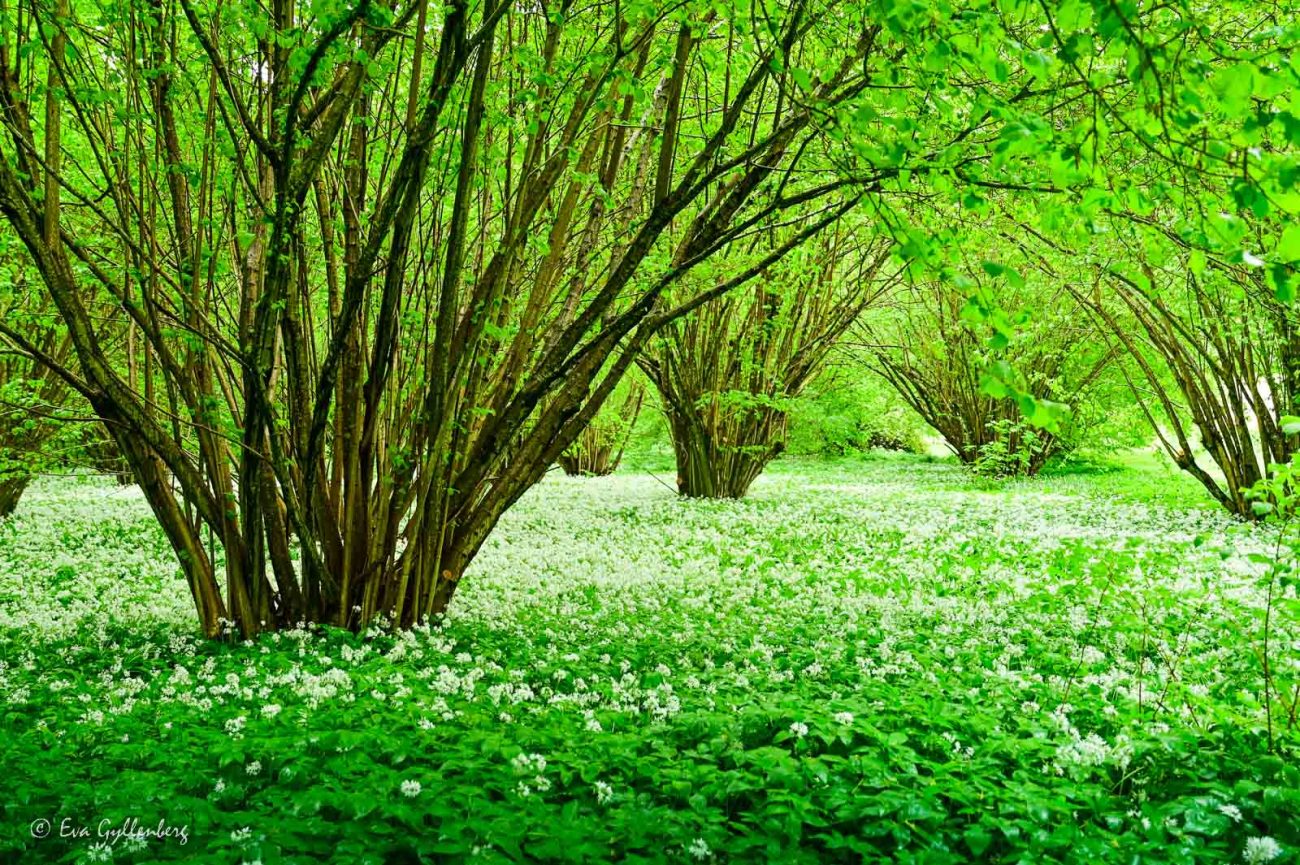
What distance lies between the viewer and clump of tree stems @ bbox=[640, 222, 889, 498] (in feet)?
58.6

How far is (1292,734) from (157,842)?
507 centimetres

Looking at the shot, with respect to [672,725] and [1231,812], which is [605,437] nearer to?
[672,725]

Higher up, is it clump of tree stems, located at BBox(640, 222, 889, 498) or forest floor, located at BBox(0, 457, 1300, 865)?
clump of tree stems, located at BBox(640, 222, 889, 498)

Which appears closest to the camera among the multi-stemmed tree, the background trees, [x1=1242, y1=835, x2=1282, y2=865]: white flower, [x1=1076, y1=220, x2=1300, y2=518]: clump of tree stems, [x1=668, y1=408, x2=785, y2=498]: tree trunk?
[x1=1242, y1=835, x2=1282, y2=865]: white flower

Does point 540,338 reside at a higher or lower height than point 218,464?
higher

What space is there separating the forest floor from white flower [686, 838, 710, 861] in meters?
0.01

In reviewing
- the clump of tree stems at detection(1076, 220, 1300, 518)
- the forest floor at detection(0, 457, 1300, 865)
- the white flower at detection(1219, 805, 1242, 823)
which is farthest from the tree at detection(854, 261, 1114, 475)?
the white flower at detection(1219, 805, 1242, 823)

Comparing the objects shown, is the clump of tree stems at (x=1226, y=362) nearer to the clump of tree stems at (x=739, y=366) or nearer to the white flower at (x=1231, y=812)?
the clump of tree stems at (x=739, y=366)

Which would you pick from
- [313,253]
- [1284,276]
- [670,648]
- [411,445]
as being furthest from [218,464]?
[1284,276]

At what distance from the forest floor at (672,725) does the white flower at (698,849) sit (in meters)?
0.01

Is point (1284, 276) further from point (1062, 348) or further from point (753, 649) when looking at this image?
point (1062, 348)

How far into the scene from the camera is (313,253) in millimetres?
8664

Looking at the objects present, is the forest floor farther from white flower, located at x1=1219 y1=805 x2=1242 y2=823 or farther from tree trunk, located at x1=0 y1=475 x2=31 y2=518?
tree trunk, located at x1=0 y1=475 x2=31 y2=518

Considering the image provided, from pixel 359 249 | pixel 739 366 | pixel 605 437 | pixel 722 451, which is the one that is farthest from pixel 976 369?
pixel 605 437
